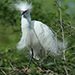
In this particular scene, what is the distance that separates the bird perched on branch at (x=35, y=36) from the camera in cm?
312

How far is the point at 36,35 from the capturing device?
3.36 meters

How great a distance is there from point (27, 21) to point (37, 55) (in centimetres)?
94

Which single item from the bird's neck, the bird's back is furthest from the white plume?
the bird's back

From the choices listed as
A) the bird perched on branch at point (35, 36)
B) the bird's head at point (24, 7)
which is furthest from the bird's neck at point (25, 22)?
the bird's head at point (24, 7)

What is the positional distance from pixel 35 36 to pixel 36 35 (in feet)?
0.10

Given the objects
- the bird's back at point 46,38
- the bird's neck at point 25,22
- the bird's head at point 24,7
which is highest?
the bird's head at point 24,7

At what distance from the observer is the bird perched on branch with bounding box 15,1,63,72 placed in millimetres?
3123

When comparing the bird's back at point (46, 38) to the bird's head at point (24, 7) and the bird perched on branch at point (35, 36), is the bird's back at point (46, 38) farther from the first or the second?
the bird's head at point (24, 7)

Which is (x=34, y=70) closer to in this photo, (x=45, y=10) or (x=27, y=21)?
(x=27, y=21)

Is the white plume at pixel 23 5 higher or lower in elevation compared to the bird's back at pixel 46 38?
higher

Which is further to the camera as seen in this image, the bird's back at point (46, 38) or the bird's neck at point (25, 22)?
the bird's back at point (46, 38)

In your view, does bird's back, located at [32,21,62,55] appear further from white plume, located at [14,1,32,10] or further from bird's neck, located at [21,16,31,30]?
white plume, located at [14,1,32,10]

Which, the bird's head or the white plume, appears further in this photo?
the white plume

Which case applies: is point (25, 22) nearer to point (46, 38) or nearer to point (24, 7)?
point (24, 7)
